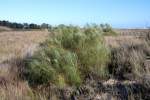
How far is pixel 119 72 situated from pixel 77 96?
260cm

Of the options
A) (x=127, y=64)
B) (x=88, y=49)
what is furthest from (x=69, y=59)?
(x=127, y=64)

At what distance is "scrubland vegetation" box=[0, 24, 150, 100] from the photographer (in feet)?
29.8

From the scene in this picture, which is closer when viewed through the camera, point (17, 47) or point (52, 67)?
point (52, 67)

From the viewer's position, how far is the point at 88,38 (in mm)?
12945

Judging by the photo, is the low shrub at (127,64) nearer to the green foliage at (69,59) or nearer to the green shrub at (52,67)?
the green foliage at (69,59)

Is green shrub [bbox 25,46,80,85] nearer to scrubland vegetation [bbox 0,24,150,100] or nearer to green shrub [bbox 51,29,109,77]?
scrubland vegetation [bbox 0,24,150,100]

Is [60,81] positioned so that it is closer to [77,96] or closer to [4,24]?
[77,96]

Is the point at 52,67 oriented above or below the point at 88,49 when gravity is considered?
below

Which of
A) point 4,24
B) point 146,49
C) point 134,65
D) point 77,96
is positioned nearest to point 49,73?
point 77,96

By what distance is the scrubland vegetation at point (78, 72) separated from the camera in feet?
29.8

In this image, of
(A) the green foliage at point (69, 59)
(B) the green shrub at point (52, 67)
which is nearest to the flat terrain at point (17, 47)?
(A) the green foliage at point (69, 59)

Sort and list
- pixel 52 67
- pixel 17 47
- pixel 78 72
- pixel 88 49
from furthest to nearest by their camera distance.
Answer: pixel 17 47 → pixel 88 49 → pixel 78 72 → pixel 52 67

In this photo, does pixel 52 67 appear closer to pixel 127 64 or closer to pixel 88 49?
pixel 88 49

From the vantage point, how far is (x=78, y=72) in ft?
36.2
